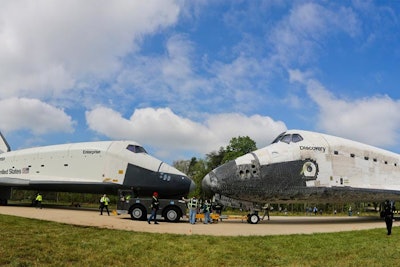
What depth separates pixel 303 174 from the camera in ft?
64.4

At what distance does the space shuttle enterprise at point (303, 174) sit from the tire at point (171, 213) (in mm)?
2070

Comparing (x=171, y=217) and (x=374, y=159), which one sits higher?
(x=374, y=159)

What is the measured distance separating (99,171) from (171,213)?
8.05 meters

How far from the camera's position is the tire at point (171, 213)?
1909cm

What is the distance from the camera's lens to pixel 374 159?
2225 centimetres

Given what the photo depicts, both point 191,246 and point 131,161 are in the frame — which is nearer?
point 191,246

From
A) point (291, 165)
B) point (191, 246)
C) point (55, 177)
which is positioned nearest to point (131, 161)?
point (55, 177)

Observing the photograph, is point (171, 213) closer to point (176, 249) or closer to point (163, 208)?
point (163, 208)

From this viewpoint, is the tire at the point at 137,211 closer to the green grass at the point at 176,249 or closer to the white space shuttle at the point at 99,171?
the white space shuttle at the point at 99,171

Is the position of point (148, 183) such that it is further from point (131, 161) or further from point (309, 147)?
point (309, 147)

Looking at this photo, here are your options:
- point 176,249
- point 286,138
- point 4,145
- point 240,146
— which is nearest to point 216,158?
point 240,146

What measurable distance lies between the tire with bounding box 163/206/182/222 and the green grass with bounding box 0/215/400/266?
6254 millimetres

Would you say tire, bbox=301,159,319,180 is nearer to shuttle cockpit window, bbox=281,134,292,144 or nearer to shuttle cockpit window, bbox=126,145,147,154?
shuttle cockpit window, bbox=281,134,292,144

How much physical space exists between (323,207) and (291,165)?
47.8 m
